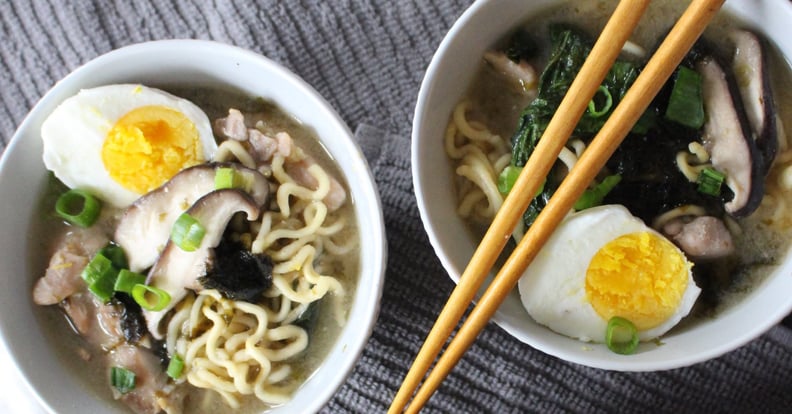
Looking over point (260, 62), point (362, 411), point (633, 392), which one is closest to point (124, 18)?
point (260, 62)

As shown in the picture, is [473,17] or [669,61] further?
[473,17]

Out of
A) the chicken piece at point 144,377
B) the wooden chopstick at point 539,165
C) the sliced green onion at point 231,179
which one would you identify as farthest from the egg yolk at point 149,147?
the wooden chopstick at point 539,165

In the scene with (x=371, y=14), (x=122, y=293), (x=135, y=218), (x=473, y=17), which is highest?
(x=473, y=17)

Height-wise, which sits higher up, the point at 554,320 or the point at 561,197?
the point at 561,197

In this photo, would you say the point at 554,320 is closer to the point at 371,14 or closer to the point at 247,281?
the point at 247,281

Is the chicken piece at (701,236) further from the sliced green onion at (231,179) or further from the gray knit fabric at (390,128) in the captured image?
Result: the sliced green onion at (231,179)

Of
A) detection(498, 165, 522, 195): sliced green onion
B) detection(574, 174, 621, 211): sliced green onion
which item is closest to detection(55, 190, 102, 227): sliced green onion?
detection(498, 165, 522, 195): sliced green onion

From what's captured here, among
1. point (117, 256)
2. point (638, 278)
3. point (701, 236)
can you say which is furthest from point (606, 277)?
point (117, 256)
